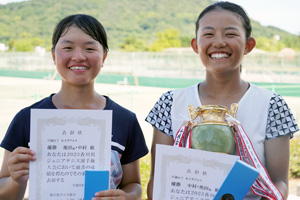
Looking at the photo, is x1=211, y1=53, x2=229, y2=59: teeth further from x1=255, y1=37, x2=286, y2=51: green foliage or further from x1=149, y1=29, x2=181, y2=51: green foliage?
x1=255, y1=37, x2=286, y2=51: green foliage

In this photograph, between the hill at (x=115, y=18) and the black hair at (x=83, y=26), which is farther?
the hill at (x=115, y=18)

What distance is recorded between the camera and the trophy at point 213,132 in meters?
1.48

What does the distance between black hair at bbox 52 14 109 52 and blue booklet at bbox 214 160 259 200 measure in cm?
83

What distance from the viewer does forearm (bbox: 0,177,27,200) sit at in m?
1.63

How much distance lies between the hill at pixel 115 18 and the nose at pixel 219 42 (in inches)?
2461

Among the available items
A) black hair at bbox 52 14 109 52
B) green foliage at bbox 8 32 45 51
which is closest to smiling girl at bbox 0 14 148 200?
black hair at bbox 52 14 109 52

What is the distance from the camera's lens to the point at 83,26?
5.81 ft

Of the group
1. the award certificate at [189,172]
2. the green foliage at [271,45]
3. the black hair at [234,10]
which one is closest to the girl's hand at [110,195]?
the award certificate at [189,172]

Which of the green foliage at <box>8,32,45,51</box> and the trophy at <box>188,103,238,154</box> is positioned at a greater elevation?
the green foliage at <box>8,32,45,51</box>

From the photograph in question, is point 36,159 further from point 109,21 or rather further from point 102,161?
point 109,21

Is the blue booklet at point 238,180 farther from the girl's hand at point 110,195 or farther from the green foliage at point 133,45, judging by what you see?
the green foliage at point 133,45

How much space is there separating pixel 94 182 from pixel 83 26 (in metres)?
0.69

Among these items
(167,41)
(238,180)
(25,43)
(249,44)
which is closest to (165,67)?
(167,41)

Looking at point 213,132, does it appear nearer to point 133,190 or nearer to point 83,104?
point 133,190
